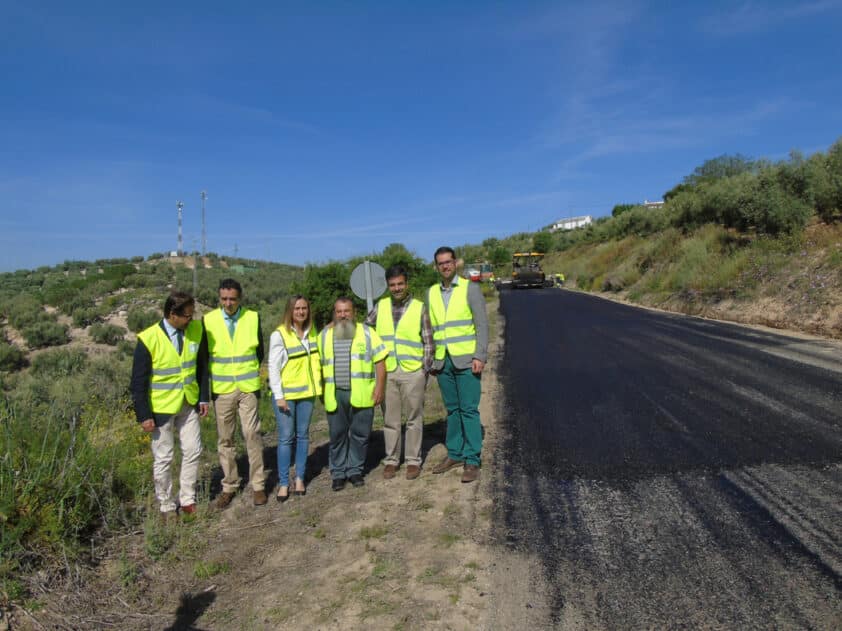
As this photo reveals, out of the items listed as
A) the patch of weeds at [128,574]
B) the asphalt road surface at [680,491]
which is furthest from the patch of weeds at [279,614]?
the asphalt road surface at [680,491]

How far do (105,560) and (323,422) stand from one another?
4191 mm

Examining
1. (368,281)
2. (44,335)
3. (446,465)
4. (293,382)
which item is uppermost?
(368,281)

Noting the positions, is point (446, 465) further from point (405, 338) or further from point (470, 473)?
point (405, 338)

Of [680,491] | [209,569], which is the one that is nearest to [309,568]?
[209,569]

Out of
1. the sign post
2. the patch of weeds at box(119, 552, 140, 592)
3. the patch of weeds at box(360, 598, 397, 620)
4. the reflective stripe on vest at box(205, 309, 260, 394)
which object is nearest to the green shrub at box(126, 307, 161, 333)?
the sign post

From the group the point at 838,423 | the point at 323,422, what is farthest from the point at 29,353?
the point at 838,423

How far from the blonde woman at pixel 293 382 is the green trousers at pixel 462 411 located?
4.05 feet

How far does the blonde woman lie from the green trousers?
4.05ft

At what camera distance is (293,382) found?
492 cm

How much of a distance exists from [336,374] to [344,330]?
0.41m

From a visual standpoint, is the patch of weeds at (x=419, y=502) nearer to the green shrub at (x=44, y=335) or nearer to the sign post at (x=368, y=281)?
the sign post at (x=368, y=281)

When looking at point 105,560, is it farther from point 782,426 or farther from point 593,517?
point 782,426

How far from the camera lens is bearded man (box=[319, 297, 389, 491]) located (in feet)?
16.4

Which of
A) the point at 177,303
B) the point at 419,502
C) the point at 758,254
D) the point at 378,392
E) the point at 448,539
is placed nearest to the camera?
the point at 448,539
